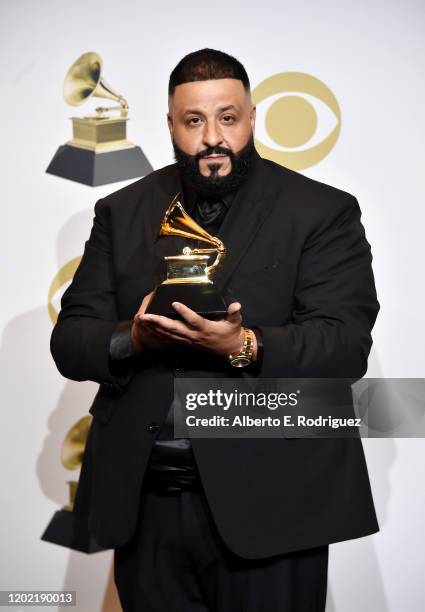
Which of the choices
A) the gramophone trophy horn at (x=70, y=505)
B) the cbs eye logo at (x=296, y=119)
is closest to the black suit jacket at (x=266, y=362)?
the cbs eye logo at (x=296, y=119)

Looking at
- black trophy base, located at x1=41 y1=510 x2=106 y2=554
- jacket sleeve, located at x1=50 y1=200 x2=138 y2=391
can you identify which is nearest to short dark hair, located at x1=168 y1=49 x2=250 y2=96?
jacket sleeve, located at x1=50 y1=200 x2=138 y2=391

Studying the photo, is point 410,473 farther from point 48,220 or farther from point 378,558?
point 48,220

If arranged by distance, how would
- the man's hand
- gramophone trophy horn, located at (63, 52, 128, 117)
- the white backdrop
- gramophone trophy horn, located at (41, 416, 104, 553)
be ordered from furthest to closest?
gramophone trophy horn, located at (41, 416, 104, 553), gramophone trophy horn, located at (63, 52, 128, 117), the white backdrop, the man's hand

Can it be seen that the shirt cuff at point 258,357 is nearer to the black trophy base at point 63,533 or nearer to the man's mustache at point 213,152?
the man's mustache at point 213,152

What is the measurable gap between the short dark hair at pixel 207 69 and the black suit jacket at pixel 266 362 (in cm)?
25

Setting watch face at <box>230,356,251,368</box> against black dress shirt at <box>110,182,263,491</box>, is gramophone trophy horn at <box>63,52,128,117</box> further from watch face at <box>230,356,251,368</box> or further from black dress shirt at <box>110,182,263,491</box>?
watch face at <box>230,356,251,368</box>

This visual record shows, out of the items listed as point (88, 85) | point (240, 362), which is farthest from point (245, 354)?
point (88, 85)

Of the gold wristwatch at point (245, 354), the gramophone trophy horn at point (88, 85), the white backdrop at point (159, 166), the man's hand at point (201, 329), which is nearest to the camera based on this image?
the man's hand at point (201, 329)

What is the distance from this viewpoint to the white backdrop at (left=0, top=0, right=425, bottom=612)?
3.25 m

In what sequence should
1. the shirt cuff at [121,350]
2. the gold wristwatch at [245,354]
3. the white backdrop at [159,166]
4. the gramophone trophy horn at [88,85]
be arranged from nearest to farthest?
the gold wristwatch at [245,354]
the shirt cuff at [121,350]
the white backdrop at [159,166]
the gramophone trophy horn at [88,85]

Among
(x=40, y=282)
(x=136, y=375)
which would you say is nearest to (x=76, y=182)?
(x=40, y=282)

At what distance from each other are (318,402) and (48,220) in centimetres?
159

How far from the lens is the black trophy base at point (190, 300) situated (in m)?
2.03

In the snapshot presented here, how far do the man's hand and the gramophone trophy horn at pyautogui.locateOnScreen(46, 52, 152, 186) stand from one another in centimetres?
150
